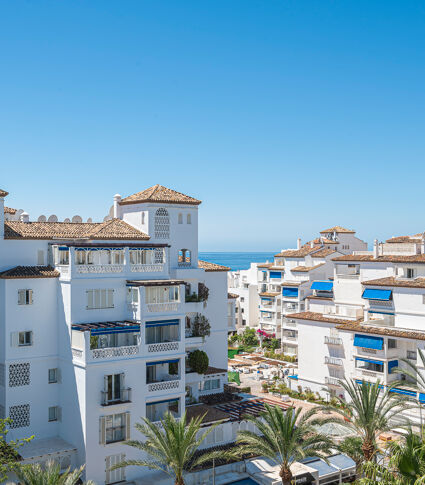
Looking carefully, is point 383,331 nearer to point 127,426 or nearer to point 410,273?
point 410,273

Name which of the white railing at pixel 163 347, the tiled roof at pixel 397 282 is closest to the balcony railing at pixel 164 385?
the white railing at pixel 163 347

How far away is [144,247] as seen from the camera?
42.1 meters

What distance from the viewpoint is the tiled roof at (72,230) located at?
136ft

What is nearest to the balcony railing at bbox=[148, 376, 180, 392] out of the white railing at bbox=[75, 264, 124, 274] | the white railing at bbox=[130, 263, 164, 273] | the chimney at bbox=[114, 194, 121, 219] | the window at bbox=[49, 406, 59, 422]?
the window at bbox=[49, 406, 59, 422]

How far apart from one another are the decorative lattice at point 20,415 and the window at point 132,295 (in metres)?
9.50

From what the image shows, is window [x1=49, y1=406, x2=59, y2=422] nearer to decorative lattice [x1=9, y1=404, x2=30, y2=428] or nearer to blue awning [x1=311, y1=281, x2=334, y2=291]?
decorative lattice [x1=9, y1=404, x2=30, y2=428]

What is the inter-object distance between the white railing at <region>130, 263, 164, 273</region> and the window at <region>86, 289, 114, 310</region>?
2310mm

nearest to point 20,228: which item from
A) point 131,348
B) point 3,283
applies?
point 3,283

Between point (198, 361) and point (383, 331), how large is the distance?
1676 cm

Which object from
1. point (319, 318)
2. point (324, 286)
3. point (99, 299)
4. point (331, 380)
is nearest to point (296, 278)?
point (324, 286)

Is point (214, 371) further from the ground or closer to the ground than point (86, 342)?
closer to the ground

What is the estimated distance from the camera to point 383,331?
51031mm

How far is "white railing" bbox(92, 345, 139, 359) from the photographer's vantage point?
121 ft

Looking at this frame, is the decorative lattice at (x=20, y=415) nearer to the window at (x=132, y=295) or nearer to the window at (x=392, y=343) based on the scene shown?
the window at (x=132, y=295)
